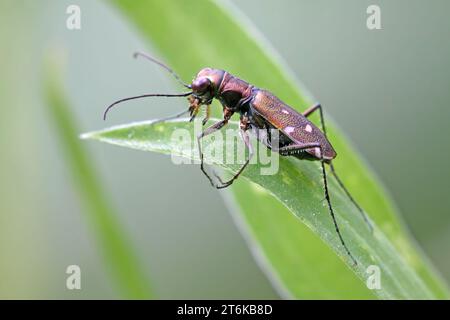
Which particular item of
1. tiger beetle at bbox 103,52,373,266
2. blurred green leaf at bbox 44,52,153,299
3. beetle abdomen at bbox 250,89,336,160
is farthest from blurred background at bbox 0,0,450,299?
beetle abdomen at bbox 250,89,336,160

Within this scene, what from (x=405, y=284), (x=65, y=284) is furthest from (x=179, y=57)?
(x=65, y=284)

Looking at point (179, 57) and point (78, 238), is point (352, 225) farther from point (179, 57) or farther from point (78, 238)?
point (78, 238)

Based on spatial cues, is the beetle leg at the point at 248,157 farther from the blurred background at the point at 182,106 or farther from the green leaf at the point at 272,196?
the blurred background at the point at 182,106

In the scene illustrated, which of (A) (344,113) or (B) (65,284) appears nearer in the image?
(B) (65,284)

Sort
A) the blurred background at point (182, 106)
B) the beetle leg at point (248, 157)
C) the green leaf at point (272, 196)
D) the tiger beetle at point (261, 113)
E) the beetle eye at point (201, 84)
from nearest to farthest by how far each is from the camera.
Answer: the beetle leg at point (248, 157)
the green leaf at point (272, 196)
the tiger beetle at point (261, 113)
the beetle eye at point (201, 84)
the blurred background at point (182, 106)

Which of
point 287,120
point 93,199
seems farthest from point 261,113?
point 93,199

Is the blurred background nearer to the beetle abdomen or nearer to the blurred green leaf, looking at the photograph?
the blurred green leaf

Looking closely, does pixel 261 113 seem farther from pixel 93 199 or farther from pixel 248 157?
pixel 93 199

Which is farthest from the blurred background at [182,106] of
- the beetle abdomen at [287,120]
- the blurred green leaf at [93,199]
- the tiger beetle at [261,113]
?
the beetle abdomen at [287,120]
